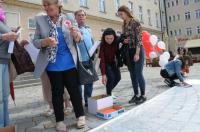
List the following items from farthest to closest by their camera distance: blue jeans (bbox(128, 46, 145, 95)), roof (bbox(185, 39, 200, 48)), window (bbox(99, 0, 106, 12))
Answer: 1. roof (bbox(185, 39, 200, 48))
2. window (bbox(99, 0, 106, 12))
3. blue jeans (bbox(128, 46, 145, 95))

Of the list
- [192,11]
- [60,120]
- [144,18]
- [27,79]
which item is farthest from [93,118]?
[192,11]

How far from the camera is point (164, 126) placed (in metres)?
4.18

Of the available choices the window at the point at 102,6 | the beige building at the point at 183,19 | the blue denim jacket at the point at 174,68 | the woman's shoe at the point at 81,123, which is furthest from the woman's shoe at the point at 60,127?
the beige building at the point at 183,19

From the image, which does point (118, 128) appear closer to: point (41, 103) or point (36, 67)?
point (36, 67)

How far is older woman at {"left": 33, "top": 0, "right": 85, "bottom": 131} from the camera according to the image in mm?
4141

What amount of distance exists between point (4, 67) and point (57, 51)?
748 millimetres

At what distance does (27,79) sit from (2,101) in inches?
383

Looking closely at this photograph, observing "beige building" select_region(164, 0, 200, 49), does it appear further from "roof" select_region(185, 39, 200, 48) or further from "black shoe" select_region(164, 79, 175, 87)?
"black shoe" select_region(164, 79, 175, 87)

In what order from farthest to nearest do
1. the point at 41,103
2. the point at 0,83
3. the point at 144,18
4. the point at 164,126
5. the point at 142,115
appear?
the point at 144,18
the point at 41,103
the point at 142,115
the point at 164,126
the point at 0,83

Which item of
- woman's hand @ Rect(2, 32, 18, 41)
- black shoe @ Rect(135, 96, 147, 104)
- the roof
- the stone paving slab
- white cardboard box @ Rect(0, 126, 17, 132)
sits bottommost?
the stone paving slab

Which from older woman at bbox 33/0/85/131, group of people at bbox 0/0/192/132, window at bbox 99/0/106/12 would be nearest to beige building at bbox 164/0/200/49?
window at bbox 99/0/106/12

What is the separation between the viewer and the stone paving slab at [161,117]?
412 centimetres

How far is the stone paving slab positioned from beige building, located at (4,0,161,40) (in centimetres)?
1280

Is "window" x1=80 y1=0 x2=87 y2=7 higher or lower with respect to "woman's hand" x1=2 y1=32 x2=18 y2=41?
higher
